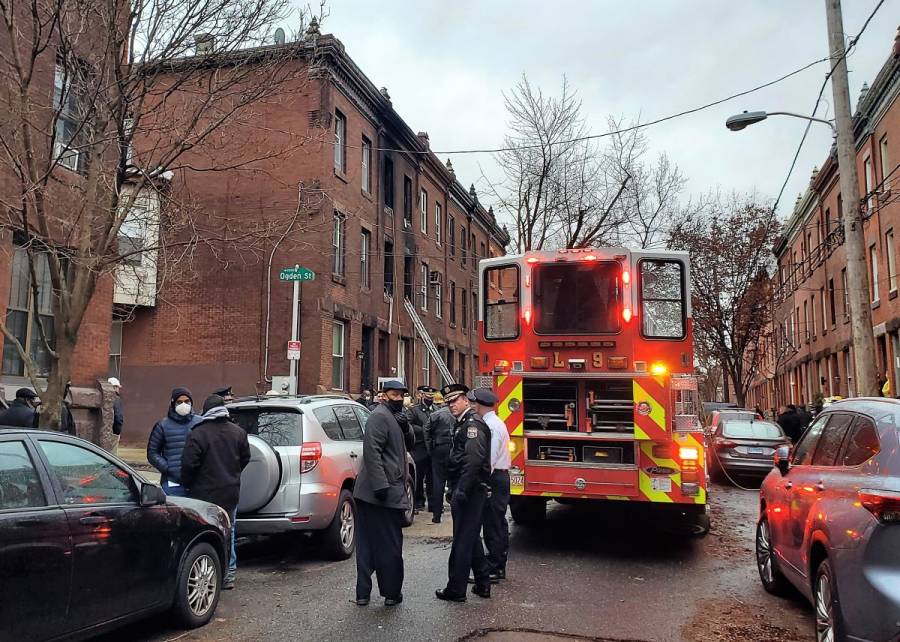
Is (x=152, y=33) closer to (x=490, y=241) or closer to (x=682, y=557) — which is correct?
(x=682, y=557)

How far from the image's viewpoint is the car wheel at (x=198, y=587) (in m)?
5.51

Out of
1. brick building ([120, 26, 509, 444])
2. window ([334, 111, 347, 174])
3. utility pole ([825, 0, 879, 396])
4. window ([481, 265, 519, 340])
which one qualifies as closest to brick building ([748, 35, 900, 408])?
utility pole ([825, 0, 879, 396])

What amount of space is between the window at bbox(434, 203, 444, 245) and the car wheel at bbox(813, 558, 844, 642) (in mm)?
26480

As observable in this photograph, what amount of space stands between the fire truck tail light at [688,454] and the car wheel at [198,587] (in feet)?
15.8

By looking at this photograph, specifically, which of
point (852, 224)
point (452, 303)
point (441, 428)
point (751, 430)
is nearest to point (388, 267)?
point (452, 303)

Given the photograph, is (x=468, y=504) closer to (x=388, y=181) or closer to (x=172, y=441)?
(x=172, y=441)

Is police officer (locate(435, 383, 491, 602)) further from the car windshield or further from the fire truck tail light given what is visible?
the car windshield

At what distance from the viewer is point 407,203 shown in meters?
27.3

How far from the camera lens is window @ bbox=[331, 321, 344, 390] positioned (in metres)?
21.0

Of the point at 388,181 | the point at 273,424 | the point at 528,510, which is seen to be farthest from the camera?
the point at 388,181

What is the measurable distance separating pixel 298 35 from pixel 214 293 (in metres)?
12.4

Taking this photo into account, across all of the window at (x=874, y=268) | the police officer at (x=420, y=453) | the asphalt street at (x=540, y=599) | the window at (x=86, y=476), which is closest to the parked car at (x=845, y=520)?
the asphalt street at (x=540, y=599)

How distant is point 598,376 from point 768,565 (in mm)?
2664

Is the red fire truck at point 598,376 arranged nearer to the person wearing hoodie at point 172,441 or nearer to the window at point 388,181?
the person wearing hoodie at point 172,441
